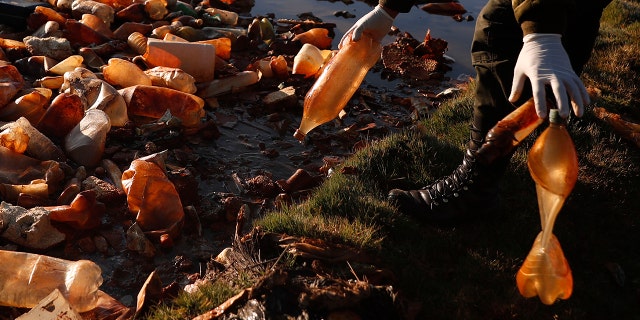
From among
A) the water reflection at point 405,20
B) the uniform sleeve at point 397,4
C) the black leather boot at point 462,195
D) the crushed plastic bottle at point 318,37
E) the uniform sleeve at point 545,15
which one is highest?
the uniform sleeve at point 545,15

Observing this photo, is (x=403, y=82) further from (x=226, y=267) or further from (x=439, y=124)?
(x=226, y=267)

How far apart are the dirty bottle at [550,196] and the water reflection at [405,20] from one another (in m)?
3.77

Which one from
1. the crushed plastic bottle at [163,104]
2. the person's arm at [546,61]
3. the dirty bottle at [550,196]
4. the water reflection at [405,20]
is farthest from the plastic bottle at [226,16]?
the dirty bottle at [550,196]

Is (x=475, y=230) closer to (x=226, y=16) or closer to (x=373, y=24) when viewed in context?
(x=373, y=24)

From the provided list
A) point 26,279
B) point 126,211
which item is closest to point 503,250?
point 126,211

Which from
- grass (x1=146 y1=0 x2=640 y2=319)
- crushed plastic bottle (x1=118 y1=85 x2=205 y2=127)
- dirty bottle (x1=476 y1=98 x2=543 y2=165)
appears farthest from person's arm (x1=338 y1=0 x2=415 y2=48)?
crushed plastic bottle (x1=118 y1=85 x2=205 y2=127)

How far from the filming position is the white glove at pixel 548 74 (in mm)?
1975

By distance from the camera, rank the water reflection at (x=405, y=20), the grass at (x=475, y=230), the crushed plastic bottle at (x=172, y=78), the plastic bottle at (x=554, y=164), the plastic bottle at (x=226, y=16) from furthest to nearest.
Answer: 1. the water reflection at (x=405, y=20)
2. the plastic bottle at (x=226, y=16)
3. the crushed plastic bottle at (x=172, y=78)
4. the grass at (x=475, y=230)
5. the plastic bottle at (x=554, y=164)

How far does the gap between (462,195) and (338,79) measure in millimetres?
832

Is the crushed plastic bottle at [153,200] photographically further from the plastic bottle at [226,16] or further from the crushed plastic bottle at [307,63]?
the plastic bottle at [226,16]

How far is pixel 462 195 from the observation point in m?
3.02

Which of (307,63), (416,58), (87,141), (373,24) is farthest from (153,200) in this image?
(416,58)

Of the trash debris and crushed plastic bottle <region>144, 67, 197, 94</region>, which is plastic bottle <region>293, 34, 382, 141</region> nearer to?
crushed plastic bottle <region>144, 67, 197, 94</region>

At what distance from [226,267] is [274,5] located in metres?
4.51
